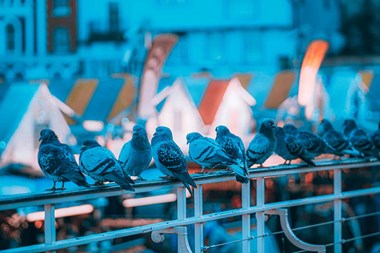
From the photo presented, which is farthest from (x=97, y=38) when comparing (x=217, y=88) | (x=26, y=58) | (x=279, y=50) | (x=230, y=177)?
(x=230, y=177)

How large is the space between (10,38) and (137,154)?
17.2 m

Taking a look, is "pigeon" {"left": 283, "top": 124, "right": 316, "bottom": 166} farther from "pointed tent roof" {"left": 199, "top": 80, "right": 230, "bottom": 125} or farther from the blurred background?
"pointed tent roof" {"left": 199, "top": 80, "right": 230, "bottom": 125}

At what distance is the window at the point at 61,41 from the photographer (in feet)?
72.9

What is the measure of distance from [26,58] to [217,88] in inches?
270

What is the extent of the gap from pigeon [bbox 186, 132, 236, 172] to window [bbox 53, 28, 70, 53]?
18469mm

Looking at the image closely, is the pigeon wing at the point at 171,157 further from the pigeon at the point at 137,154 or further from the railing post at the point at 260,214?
the railing post at the point at 260,214

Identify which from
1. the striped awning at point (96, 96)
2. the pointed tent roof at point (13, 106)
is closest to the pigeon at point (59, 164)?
the pointed tent roof at point (13, 106)

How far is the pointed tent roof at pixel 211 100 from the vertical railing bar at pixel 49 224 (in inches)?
484

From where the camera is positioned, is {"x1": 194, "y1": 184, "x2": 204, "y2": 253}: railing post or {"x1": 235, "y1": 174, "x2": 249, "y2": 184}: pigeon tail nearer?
{"x1": 194, "y1": 184, "x2": 204, "y2": 253}: railing post

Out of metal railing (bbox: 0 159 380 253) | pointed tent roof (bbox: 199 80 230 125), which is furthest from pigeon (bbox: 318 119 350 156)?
pointed tent roof (bbox: 199 80 230 125)

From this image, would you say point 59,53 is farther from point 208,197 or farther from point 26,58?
point 208,197

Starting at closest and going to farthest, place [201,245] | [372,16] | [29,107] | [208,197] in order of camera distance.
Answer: [201,245], [208,197], [29,107], [372,16]

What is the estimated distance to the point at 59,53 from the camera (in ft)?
72.9

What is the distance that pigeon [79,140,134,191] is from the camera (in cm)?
329
